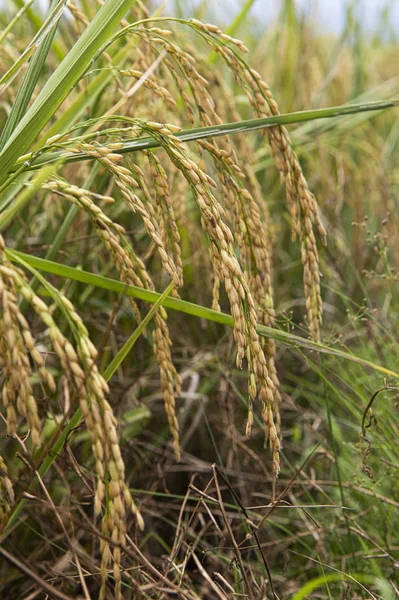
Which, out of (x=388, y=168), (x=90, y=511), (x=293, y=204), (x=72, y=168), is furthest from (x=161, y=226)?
(x=388, y=168)

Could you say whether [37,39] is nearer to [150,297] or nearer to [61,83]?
[61,83]

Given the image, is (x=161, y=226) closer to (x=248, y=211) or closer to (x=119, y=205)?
(x=248, y=211)

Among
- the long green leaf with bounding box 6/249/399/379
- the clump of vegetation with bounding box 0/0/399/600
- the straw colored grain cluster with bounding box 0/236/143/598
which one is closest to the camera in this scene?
the straw colored grain cluster with bounding box 0/236/143/598

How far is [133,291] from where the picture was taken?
3.22 ft

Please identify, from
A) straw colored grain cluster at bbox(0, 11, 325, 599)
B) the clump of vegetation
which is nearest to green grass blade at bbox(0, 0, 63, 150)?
the clump of vegetation

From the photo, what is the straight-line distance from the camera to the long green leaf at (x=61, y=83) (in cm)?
93

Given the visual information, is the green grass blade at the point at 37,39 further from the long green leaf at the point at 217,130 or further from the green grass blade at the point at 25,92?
the long green leaf at the point at 217,130

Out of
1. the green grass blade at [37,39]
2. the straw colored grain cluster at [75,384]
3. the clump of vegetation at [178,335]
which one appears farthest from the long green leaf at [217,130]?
the straw colored grain cluster at [75,384]

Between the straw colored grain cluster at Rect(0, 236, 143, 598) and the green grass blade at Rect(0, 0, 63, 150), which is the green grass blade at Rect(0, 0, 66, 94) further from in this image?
the straw colored grain cluster at Rect(0, 236, 143, 598)

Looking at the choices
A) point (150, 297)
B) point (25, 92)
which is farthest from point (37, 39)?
point (150, 297)

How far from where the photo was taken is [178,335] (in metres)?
1.99

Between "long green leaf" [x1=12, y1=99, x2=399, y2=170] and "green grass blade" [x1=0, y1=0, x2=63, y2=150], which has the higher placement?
"green grass blade" [x1=0, y1=0, x2=63, y2=150]

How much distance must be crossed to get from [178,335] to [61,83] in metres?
1.14

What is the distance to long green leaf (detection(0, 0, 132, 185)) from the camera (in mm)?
931
